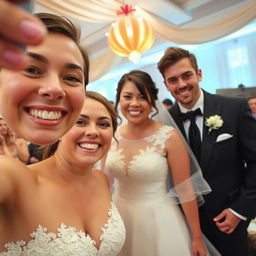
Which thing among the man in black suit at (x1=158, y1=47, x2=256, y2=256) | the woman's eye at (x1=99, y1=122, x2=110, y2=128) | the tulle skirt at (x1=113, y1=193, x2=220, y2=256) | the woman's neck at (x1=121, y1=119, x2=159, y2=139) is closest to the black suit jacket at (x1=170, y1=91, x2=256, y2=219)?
the man in black suit at (x1=158, y1=47, x2=256, y2=256)

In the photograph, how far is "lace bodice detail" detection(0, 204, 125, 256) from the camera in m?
0.78

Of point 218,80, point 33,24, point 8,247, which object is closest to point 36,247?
point 8,247

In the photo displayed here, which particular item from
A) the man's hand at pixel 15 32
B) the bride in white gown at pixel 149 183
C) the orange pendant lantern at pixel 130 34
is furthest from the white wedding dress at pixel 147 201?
the orange pendant lantern at pixel 130 34

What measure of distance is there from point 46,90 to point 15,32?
0.29 meters

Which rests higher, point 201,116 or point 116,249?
point 201,116

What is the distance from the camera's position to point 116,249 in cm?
105

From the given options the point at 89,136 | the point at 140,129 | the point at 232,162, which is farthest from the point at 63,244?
the point at 232,162

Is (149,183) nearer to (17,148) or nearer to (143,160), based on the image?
(143,160)

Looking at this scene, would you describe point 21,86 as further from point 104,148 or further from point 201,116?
point 201,116

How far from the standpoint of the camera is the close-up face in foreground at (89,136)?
1116 mm

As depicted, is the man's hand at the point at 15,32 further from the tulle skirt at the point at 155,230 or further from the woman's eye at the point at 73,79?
the tulle skirt at the point at 155,230

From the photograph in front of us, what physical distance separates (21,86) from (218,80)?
590 cm

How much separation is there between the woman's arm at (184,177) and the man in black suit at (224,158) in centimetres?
12

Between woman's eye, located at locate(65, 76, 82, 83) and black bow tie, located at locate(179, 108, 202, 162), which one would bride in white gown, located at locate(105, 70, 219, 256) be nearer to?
black bow tie, located at locate(179, 108, 202, 162)
